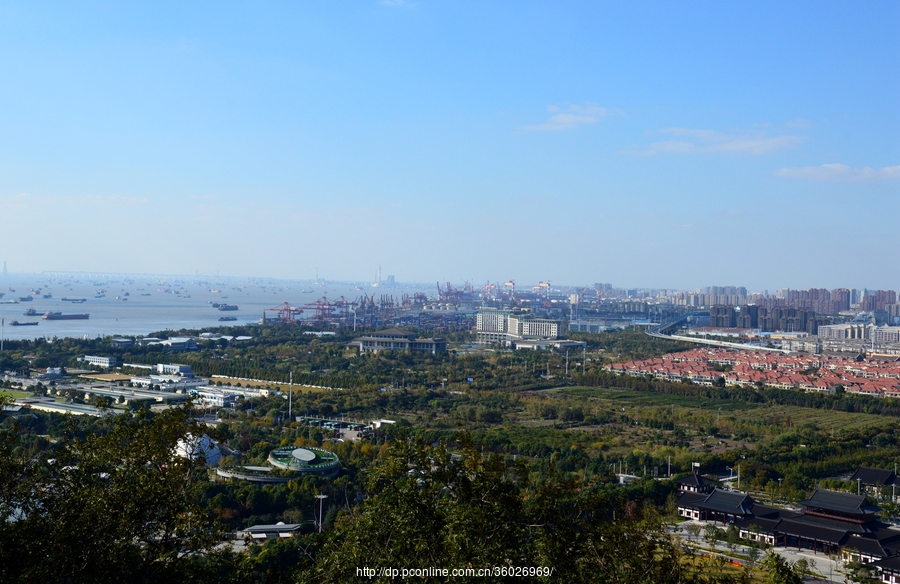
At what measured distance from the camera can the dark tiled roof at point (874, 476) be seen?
781 cm

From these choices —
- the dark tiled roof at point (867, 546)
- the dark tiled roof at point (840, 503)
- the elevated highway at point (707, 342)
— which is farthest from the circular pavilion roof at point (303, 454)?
the elevated highway at point (707, 342)

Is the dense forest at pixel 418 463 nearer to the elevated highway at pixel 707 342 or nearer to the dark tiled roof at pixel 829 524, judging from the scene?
the dark tiled roof at pixel 829 524

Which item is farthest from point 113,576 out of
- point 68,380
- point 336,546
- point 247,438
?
point 68,380

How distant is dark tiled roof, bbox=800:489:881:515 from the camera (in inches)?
257

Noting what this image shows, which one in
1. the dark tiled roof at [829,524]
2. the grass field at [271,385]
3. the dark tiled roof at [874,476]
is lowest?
the dark tiled roof at [829,524]

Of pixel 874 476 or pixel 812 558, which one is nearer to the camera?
pixel 812 558

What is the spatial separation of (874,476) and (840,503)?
5.21 ft

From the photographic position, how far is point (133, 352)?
678 inches

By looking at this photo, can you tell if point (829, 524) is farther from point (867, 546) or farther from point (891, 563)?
point (891, 563)

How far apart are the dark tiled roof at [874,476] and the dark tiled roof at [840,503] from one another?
3.72ft

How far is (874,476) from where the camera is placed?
26.0 ft

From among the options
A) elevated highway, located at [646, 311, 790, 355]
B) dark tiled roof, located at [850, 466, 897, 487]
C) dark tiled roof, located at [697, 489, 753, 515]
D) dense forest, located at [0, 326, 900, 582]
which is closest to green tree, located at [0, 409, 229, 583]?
dense forest, located at [0, 326, 900, 582]

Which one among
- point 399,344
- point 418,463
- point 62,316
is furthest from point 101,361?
point 62,316

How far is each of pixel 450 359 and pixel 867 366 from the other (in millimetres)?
9513
